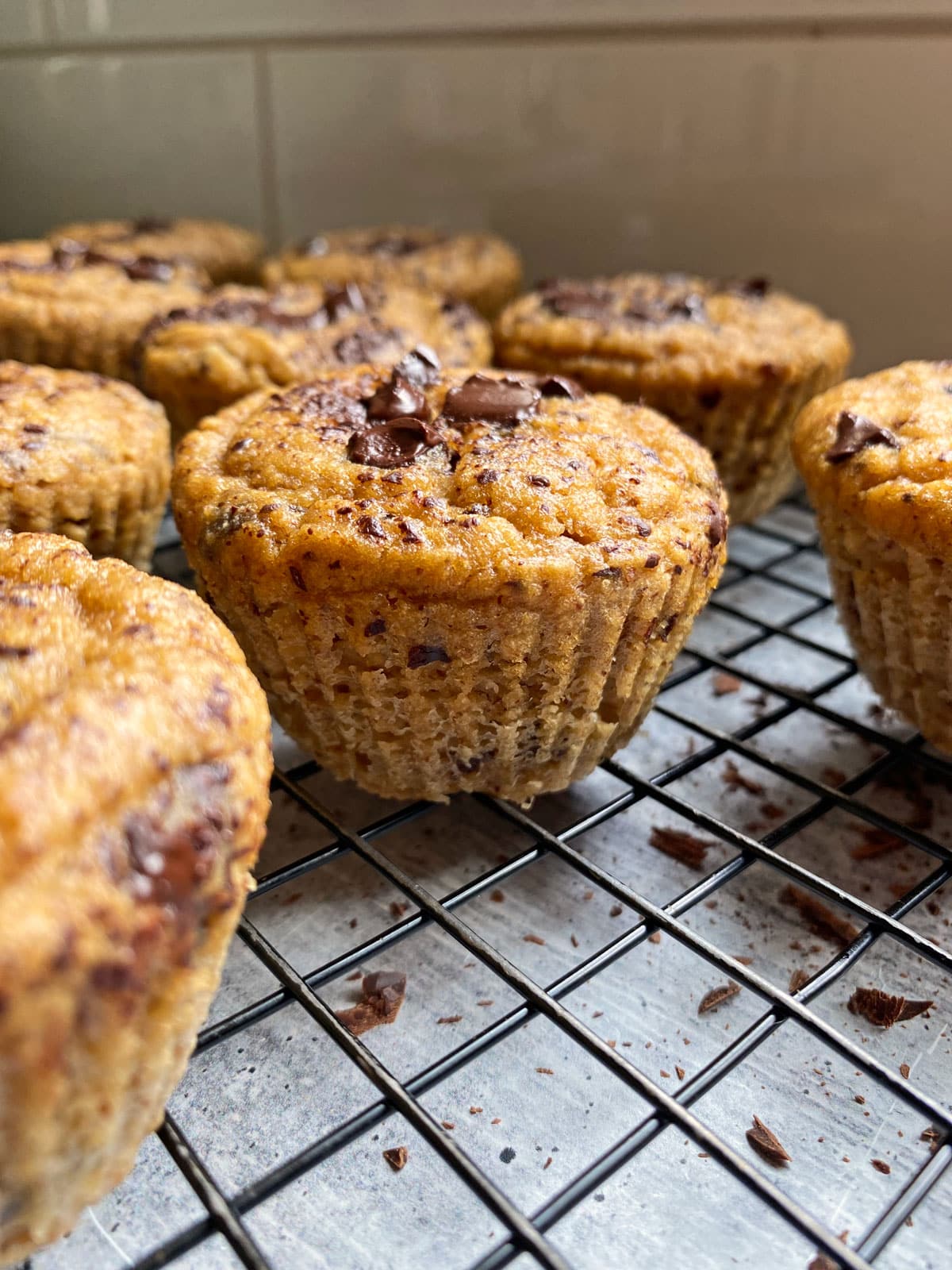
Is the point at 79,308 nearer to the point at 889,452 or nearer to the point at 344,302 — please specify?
the point at 344,302

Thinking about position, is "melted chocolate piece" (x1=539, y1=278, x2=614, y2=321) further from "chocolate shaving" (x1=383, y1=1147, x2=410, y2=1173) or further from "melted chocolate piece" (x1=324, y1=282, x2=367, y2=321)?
A: "chocolate shaving" (x1=383, y1=1147, x2=410, y2=1173)

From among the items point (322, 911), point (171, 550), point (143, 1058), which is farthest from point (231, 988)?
point (171, 550)

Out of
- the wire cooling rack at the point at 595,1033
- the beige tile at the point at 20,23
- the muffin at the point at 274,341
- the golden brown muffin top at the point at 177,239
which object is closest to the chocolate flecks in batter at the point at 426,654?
the wire cooling rack at the point at 595,1033

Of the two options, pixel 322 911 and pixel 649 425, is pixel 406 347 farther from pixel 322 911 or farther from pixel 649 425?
pixel 322 911

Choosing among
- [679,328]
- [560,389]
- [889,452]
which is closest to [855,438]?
[889,452]

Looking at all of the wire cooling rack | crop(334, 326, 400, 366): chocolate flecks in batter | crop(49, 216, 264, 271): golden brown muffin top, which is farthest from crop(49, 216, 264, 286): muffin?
the wire cooling rack

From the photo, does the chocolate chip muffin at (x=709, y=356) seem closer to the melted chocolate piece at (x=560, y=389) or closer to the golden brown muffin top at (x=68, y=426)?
the melted chocolate piece at (x=560, y=389)
